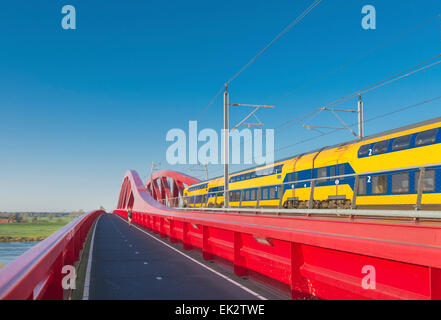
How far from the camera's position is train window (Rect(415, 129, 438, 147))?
1490 cm

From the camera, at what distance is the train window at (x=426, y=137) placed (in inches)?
587

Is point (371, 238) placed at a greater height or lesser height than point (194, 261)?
greater

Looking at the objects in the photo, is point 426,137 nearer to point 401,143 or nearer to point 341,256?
point 401,143

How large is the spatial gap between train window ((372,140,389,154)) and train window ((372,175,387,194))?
122 cm

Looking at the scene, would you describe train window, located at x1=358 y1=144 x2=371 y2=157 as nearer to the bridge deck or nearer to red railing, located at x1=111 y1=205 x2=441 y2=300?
the bridge deck

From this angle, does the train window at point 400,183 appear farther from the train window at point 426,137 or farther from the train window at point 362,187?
the train window at point 426,137

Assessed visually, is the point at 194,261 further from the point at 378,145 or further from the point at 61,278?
the point at 378,145

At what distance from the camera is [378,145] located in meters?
18.1

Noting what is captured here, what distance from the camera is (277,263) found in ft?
28.0

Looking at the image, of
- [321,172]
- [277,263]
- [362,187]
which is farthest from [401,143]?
[277,263]

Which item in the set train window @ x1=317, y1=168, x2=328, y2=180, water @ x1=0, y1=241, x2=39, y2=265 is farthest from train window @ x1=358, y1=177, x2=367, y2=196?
water @ x1=0, y1=241, x2=39, y2=265

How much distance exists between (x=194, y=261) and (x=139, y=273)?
2.70 metres

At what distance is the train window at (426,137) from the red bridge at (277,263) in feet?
24.3
